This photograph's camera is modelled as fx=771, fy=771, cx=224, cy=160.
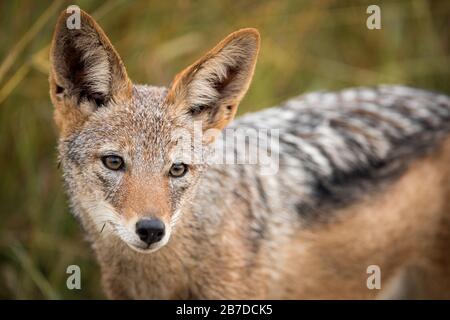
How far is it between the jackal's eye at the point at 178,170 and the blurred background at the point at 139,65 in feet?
5.57

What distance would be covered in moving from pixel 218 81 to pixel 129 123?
651mm

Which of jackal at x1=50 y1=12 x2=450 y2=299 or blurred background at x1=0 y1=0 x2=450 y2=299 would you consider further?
blurred background at x1=0 y1=0 x2=450 y2=299

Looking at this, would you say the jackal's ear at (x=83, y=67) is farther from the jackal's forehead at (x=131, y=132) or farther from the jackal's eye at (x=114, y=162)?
the jackal's eye at (x=114, y=162)

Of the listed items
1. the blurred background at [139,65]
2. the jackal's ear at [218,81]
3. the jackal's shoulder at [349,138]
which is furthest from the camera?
the blurred background at [139,65]

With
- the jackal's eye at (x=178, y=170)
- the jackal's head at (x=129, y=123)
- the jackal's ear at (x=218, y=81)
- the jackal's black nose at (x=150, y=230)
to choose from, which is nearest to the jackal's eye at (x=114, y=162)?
the jackal's head at (x=129, y=123)

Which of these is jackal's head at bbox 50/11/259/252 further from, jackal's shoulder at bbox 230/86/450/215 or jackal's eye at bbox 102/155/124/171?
jackal's shoulder at bbox 230/86/450/215

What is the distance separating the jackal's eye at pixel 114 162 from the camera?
4496 millimetres

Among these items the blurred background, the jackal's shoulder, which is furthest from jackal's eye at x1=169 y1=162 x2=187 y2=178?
the blurred background

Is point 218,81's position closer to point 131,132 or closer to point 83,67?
point 131,132

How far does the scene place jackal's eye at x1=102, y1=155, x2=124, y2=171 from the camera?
14.8 feet

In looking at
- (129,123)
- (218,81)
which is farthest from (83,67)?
(218,81)

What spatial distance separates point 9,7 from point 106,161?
8.99 feet

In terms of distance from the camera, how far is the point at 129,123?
4648mm
